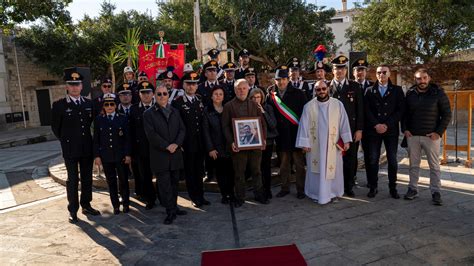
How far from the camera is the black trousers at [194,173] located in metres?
5.60

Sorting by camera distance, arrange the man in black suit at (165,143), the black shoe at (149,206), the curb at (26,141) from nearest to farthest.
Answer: the man in black suit at (165,143), the black shoe at (149,206), the curb at (26,141)

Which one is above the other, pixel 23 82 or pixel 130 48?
pixel 130 48

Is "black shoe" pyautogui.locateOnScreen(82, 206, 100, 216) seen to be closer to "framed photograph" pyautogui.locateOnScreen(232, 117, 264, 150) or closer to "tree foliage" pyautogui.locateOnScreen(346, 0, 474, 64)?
"framed photograph" pyautogui.locateOnScreen(232, 117, 264, 150)

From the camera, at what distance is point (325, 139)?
554 cm

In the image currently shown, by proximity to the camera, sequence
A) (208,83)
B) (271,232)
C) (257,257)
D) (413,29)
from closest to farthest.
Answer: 1. (257,257)
2. (271,232)
3. (208,83)
4. (413,29)

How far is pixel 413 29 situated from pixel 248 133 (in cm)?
1425

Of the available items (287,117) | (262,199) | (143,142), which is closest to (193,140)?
(143,142)

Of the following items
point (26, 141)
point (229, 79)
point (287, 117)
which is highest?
point (229, 79)

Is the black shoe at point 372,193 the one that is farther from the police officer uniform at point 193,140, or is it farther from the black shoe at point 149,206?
the black shoe at point 149,206

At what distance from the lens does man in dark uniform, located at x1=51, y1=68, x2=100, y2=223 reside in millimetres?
5211

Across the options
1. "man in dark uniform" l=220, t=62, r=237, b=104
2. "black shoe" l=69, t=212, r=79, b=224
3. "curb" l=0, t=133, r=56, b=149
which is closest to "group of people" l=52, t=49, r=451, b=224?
"black shoe" l=69, t=212, r=79, b=224

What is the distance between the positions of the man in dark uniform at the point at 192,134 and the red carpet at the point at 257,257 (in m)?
2.65

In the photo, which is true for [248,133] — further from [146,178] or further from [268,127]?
[146,178]

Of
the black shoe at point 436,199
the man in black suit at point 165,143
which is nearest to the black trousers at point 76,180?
the man in black suit at point 165,143
